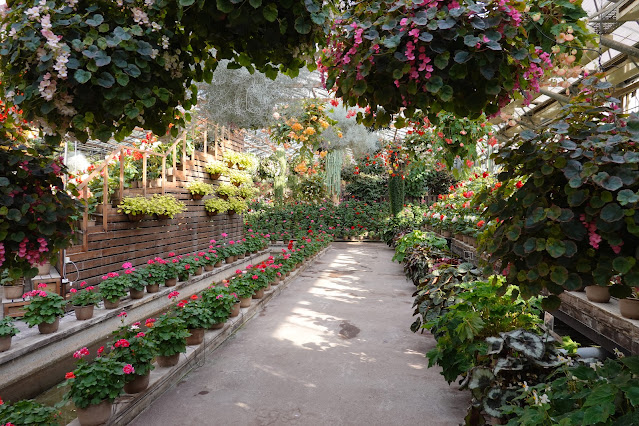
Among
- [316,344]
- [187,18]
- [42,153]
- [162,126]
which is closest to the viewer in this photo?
[187,18]

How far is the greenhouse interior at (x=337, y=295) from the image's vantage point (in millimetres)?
1124

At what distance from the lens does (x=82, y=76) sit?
1.08 meters

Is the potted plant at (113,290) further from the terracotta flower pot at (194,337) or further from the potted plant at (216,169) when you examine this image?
the potted plant at (216,169)

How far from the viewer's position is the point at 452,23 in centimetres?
112

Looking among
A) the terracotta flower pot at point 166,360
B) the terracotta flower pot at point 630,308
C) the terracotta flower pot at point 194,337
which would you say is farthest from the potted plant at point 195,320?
the terracotta flower pot at point 630,308

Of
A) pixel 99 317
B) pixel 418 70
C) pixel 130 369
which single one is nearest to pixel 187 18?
pixel 418 70

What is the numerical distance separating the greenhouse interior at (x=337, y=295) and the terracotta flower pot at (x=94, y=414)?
11mm

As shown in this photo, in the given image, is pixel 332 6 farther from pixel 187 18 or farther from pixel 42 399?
pixel 42 399

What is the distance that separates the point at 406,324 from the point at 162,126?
367 centimetres

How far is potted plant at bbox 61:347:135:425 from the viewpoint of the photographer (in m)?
2.12

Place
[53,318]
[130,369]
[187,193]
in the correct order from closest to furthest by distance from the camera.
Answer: [130,369], [53,318], [187,193]

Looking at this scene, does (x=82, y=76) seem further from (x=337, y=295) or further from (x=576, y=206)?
(x=337, y=295)

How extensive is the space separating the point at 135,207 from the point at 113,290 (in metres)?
1.39

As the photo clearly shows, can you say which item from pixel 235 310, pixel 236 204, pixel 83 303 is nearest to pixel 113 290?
pixel 83 303
